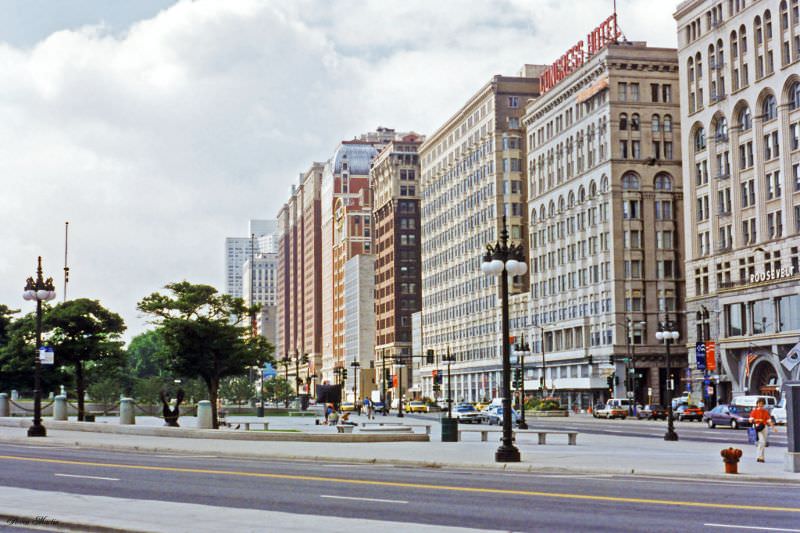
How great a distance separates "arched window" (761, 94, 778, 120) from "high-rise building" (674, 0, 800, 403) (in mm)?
92

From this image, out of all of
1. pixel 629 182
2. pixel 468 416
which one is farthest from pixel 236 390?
pixel 468 416

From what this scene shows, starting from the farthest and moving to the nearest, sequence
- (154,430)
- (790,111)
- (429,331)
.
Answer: (429,331)
(790,111)
(154,430)

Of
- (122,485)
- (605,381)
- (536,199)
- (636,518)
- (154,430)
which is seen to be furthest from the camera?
(536,199)

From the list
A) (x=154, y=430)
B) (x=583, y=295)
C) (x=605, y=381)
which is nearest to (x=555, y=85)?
(x=583, y=295)

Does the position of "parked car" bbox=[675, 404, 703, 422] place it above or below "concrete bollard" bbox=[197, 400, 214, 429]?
below

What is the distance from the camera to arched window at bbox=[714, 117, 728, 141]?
4077 inches

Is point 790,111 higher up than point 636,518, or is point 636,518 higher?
point 790,111

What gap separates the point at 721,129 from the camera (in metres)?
105

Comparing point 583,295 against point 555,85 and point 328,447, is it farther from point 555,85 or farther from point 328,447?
point 328,447

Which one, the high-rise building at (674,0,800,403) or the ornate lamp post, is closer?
the ornate lamp post

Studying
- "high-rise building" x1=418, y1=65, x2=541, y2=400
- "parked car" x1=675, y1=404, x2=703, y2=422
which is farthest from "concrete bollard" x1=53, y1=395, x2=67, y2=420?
"high-rise building" x1=418, y1=65, x2=541, y2=400

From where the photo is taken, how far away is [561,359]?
441 ft

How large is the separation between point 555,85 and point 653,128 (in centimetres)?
1956

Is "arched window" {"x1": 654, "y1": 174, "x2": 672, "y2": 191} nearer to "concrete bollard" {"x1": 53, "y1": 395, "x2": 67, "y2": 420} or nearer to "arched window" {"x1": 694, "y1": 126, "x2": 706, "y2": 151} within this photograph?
"arched window" {"x1": 694, "y1": 126, "x2": 706, "y2": 151}
